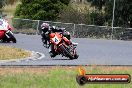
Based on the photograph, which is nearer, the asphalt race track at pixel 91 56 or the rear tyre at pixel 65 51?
the asphalt race track at pixel 91 56

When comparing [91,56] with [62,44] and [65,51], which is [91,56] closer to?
[65,51]

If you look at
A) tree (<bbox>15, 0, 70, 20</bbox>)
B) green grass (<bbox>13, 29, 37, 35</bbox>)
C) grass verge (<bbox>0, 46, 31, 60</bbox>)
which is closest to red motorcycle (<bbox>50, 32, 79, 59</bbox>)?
grass verge (<bbox>0, 46, 31, 60</bbox>)

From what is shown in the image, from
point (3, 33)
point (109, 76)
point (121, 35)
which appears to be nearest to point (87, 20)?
point (121, 35)

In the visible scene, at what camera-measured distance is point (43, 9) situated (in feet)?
152

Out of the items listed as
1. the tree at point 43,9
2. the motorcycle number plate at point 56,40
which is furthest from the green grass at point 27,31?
the motorcycle number plate at point 56,40

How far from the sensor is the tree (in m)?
45.5

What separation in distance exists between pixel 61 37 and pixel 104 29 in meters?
16.9

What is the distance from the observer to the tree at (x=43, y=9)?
45531mm

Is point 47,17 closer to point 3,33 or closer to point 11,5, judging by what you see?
point 3,33

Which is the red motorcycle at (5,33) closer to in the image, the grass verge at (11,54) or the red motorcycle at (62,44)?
the grass verge at (11,54)

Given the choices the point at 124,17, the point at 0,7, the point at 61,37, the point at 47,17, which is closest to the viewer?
the point at 61,37

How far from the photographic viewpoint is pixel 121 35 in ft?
112

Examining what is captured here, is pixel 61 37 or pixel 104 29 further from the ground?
pixel 61 37

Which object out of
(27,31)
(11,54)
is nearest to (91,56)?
(11,54)
